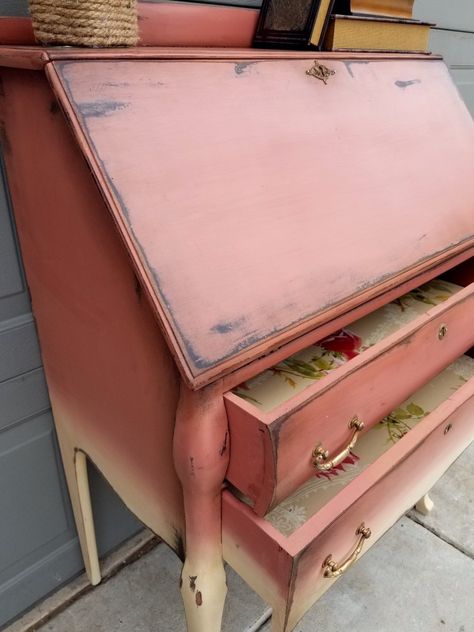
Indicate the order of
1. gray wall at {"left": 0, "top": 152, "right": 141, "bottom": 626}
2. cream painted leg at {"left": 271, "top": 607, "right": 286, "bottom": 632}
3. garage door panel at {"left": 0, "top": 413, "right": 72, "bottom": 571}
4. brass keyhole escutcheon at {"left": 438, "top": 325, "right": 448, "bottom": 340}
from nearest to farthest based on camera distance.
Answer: cream painted leg at {"left": 271, "top": 607, "right": 286, "bottom": 632}
brass keyhole escutcheon at {"left": 438, "top": 325, "right": 448, "bottom": 340}
gray wall at {"left": 0, "top": 152, "right": 141, "bottom": 626}
garage door panel at {"left": 0, "top": 413, "right": 72, "bottom": 571}

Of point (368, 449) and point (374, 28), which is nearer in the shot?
point (368, 449)

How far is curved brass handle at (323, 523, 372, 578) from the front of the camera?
799mm

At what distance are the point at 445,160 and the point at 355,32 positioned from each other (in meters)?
0.32

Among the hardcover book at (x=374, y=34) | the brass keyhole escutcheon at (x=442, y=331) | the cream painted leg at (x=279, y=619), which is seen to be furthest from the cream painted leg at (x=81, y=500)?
the hardcover book at (x=374, y=34)

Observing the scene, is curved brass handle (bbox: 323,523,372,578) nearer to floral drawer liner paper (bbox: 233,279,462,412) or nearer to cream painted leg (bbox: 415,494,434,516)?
floral drawer liner paper (bbox: 233,279,462,412)

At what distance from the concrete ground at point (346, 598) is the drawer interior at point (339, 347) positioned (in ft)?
2.57

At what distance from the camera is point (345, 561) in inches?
32.4

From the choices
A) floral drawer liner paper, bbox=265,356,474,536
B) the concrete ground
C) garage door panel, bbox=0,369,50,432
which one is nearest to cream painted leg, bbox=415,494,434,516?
the concrete ground

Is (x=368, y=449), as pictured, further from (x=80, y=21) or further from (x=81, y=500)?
(x=80, y=21)

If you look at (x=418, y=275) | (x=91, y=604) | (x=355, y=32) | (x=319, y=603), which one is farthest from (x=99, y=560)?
(x=355, y=32)

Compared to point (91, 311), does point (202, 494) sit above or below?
below

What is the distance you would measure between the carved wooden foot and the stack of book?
78 cm

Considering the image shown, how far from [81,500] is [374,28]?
1.20 m

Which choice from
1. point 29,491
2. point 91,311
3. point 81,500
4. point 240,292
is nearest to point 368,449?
point 240,292
